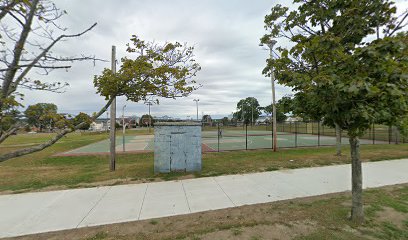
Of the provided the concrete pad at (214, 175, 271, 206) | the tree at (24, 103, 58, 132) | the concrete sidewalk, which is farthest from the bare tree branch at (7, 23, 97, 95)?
the concrete pad at (214, 175, 271, 206)

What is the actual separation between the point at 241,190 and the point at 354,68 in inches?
159

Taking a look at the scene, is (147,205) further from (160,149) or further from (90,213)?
(160,149)

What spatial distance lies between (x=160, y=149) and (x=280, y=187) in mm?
4460

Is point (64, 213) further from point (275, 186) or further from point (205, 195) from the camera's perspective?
point (275, 186)

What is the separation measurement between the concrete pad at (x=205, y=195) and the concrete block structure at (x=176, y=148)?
1.23 meters

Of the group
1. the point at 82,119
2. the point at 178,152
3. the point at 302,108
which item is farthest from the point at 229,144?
the point at 82,119

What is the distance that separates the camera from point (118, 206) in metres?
4.85

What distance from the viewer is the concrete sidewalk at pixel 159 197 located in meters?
4.27

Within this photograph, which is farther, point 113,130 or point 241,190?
point 113,130

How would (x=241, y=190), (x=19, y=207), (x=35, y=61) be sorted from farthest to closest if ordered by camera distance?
(x=241, y=190) < (x=19, y=207) < (x=35, y=61)

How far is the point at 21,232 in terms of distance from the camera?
12.6 feet

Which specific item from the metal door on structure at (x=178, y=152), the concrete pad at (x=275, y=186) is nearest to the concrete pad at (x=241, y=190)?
the concrete pad at (x=275, y=186)

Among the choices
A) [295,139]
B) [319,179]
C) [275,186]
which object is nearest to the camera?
[275,186]

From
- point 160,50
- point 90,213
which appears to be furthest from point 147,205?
point 160,50
